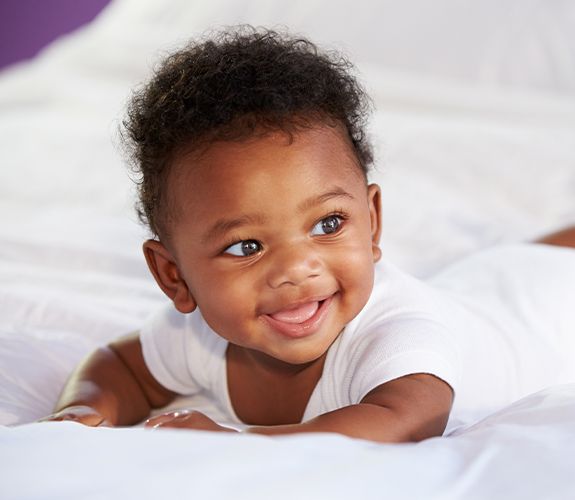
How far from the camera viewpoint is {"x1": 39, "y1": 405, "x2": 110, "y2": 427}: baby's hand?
1088mm

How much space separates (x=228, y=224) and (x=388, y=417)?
0.25 m

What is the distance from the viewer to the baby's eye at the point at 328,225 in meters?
1.01

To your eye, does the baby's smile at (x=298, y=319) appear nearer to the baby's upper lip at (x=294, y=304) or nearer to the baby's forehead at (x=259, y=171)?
the baby's upper lip at (x=294, y=304)

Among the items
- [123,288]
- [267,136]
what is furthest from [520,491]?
[123,288]

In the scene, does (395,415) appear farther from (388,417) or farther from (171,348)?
(171,348)

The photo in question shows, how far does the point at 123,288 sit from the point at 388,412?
2.44 feet

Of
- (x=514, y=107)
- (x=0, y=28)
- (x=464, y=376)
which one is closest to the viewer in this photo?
(x=464, y=376)

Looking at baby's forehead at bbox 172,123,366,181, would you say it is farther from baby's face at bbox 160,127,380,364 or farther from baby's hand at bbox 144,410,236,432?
baby's hand at bbox 144,410,236,432

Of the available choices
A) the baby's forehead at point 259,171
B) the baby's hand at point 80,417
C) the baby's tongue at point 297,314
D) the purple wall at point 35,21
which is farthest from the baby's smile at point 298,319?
the purple wall at point 35,21

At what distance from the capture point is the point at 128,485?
688 mm

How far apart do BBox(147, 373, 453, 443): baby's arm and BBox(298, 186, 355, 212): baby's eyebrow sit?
19 centimetres

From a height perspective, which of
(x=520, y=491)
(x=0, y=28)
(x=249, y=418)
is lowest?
(x=249, y=418)

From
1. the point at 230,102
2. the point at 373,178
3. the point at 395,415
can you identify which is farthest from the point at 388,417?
the point at 373,178

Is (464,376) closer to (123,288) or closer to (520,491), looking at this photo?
(520,491)
